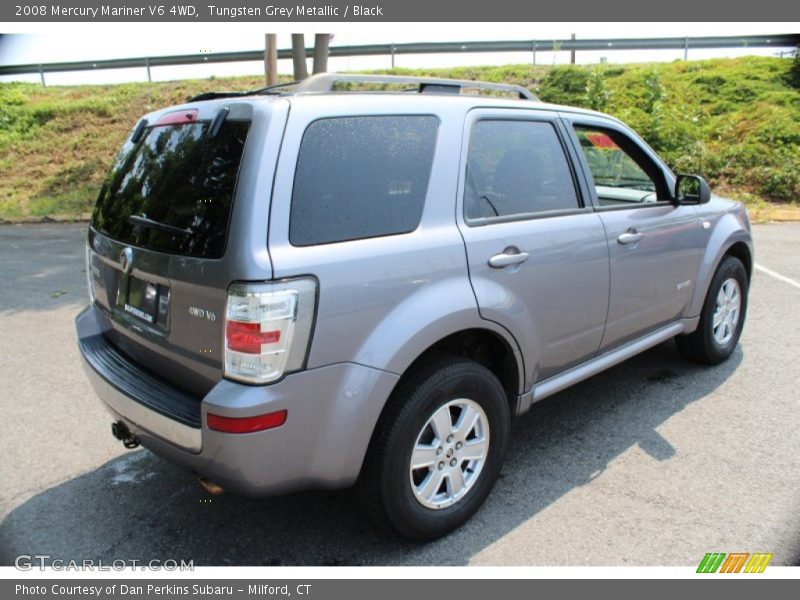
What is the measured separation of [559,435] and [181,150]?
257 centimetres

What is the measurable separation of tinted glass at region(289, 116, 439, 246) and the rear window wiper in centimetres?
50

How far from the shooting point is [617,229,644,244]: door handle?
11.8 ft

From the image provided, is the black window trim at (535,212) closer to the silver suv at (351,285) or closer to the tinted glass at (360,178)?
the silver suv at (351,285)

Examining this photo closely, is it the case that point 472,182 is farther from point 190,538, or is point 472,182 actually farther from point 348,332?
point 190,538

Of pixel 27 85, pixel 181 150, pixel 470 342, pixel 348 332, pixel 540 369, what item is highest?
pixel 27 85

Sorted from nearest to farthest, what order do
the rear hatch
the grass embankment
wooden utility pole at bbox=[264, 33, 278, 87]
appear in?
the rear hatch
wooden utility pole at bbox=[264, 33, 278, 87]
the grass embankment

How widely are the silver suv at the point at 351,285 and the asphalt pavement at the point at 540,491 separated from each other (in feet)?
1.12

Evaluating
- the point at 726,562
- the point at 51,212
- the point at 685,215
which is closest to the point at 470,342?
the point at 726,562

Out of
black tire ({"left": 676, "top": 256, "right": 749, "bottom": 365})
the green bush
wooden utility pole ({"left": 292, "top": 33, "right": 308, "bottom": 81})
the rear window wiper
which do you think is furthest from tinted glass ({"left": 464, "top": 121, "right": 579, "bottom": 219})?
the green bush

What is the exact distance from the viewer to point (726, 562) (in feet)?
8.95

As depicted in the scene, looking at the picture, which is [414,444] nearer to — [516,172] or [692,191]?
[516,172]

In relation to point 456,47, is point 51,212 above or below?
below

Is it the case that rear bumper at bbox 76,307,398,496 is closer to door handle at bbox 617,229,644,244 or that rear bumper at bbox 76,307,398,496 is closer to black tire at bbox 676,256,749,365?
door handle at bbox 617,229,644,244

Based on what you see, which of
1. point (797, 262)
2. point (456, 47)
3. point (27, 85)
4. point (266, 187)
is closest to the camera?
point (266, 187)
